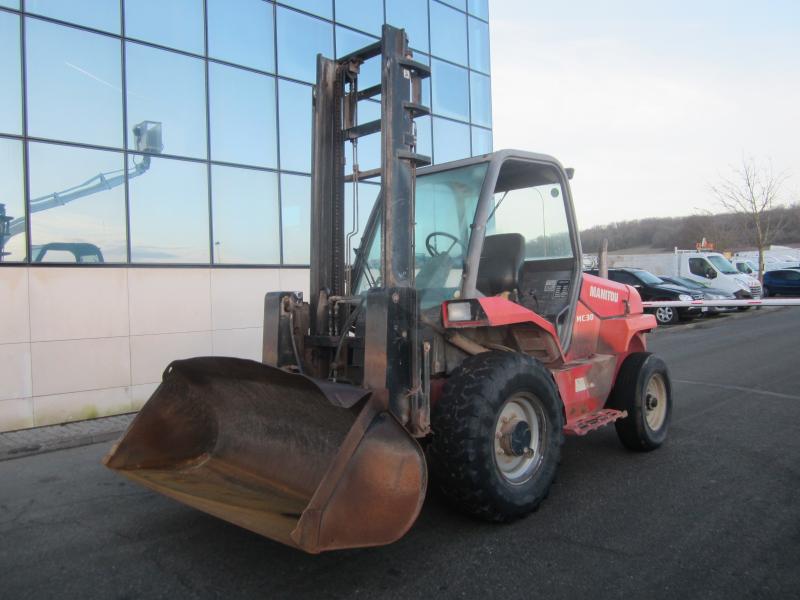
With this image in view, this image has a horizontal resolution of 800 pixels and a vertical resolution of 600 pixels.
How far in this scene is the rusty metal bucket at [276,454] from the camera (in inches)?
125

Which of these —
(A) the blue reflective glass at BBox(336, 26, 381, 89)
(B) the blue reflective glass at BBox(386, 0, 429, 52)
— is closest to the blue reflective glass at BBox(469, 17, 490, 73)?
(B) the blue reflective glass at BBox(386, 0, 429, 52)

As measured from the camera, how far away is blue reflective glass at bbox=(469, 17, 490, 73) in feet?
47.8

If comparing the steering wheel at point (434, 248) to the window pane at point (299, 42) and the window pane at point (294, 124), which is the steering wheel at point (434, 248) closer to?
the window pane at point (294, 124)

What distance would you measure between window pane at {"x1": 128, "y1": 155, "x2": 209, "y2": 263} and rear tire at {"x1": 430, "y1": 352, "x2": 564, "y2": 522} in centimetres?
649

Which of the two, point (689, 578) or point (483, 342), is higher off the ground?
point (483, 342)

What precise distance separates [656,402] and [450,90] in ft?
31.9

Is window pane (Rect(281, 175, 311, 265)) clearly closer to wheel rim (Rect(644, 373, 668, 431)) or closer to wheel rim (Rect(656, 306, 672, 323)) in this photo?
wheel rim (Rect(644, 373, 668, 431))

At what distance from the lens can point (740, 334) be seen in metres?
15.8

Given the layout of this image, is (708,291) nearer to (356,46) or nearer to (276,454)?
(356,46)

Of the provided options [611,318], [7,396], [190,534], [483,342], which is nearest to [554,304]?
[611,318]

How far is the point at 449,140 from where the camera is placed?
13844 millimetres

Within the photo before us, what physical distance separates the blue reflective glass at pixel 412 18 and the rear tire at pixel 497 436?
33.4ft

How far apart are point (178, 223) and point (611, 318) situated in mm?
6481

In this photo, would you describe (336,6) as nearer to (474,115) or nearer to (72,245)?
A: (474,115)
